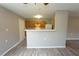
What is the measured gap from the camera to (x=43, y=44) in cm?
488

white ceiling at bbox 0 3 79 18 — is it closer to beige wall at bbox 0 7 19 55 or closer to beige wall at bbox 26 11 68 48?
beige wall at bbox 0 7 19 55

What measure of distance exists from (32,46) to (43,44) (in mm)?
625

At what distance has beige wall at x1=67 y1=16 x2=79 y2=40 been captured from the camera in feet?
23.3

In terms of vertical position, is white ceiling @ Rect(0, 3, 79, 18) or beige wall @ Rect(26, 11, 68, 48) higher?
white ceiling @ Rect(0, 3, 79, 18)

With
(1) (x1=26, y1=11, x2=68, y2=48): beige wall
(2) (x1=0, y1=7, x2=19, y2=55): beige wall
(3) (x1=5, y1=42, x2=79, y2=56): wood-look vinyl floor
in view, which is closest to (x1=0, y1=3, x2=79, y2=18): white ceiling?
(2) (x1=0, y1=7, x2=19, y2=55): beige wall

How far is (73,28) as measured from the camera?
7211mm

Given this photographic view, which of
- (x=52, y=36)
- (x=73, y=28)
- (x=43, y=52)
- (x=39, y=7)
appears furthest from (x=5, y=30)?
(x=73, y=28)

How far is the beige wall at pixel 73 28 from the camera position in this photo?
7.10 metres

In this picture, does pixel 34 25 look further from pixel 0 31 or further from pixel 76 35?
pixel 0 31

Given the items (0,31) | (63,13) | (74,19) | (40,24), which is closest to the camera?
(0,31)

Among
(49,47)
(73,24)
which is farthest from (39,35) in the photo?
(73,24)

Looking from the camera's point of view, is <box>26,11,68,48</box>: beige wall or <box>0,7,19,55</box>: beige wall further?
<box>26,11,68,48</box>: beige wall

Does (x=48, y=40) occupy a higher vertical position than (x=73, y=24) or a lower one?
lower

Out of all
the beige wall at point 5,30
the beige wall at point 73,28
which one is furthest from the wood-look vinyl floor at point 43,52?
the beige wall at point 73,28
